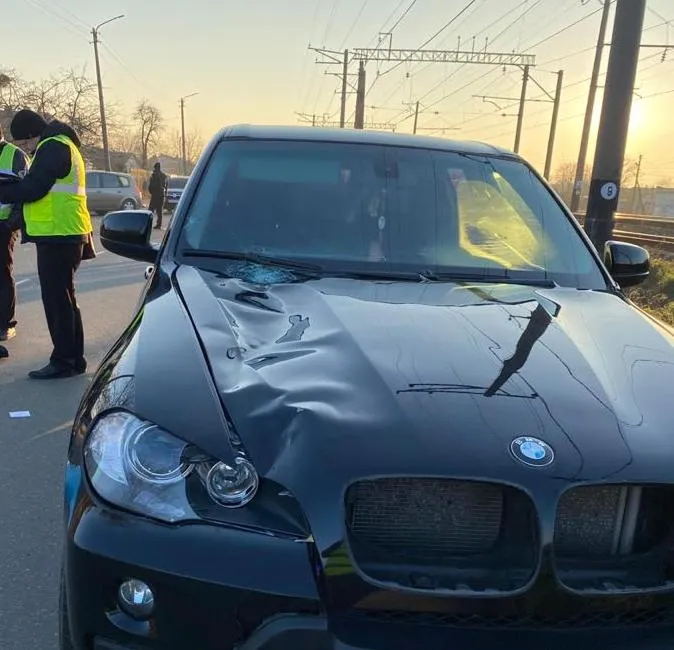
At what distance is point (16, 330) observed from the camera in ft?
22.4

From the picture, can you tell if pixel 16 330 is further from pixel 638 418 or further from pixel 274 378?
pixel 638 418

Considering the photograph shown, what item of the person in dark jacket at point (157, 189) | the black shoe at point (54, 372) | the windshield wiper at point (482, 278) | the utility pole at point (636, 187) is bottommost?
the utility pole at point (636, 187)

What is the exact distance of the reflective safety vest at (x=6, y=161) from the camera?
6.12 meters

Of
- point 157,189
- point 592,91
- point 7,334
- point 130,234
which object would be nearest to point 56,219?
point 7,334

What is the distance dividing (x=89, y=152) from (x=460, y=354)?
5068 centimetres

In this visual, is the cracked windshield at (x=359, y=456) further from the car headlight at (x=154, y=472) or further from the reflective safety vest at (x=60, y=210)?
the reflective safety vest at (x=60, y=210)

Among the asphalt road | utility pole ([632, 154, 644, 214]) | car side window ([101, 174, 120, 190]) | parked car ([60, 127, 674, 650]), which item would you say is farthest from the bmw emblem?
utility pole ([632, 154, 644, 214])

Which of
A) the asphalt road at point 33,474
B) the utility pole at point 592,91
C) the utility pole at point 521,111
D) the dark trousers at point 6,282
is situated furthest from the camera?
the utility pole at point 521,111

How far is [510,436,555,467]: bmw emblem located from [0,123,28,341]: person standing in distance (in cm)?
552

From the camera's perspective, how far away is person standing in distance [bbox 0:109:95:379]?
5180 millimetres

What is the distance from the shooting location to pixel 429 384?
5.89 feet

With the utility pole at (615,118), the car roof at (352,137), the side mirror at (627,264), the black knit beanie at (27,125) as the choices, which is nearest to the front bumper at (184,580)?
the car roof at (352,137)

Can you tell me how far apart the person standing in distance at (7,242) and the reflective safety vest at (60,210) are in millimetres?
1014

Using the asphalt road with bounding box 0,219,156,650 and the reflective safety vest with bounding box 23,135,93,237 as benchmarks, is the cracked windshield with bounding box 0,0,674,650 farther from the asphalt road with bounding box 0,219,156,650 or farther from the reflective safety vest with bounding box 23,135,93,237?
the reflective safety vest with bounding box 23,135,93,237
